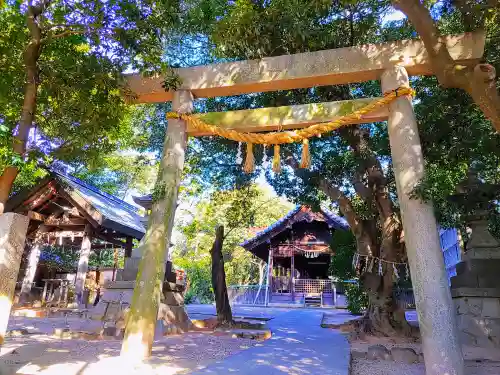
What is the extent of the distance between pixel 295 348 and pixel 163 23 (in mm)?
5188

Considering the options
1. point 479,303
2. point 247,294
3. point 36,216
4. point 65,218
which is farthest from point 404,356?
point 247,294

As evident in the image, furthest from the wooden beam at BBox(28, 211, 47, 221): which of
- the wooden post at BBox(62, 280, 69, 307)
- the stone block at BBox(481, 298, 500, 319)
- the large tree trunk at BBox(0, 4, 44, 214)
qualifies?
the stone block at BBox(481, 298, 500, 319)

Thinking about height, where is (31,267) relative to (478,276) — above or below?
above

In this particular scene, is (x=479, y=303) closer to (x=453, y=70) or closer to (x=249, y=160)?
(x=453, y=70)

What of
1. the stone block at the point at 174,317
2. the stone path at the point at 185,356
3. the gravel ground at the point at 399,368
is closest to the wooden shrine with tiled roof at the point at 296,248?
the stone block at the point at 174,317

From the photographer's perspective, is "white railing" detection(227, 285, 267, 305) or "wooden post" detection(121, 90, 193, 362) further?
"white railing" detection(227, 285, 267, 305)

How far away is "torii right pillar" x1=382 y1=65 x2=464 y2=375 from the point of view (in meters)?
3.94

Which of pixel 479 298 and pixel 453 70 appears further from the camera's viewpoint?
pixel 479 298

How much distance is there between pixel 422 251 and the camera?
14.2 ft

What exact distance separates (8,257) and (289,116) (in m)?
3.84

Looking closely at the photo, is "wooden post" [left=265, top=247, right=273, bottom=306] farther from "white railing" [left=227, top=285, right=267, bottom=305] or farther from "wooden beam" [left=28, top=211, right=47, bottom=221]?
"wooden beam" [left=28, top=211, right=47, bottom=221]

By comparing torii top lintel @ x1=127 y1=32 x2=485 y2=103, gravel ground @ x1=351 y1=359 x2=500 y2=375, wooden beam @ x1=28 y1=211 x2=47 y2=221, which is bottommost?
gravel ground @ x1=351 y1=359 x2=500 y2=375

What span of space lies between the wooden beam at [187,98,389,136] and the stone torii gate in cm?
1

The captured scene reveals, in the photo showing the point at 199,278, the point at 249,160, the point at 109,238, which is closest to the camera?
the point at 249,160
